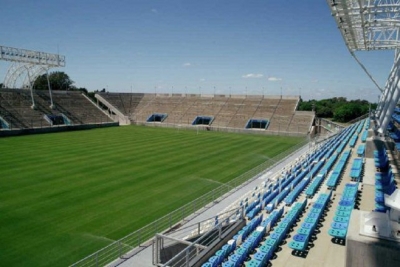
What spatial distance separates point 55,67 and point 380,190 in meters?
53.7

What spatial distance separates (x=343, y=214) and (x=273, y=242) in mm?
3470

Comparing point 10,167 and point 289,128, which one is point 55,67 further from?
point 289,128

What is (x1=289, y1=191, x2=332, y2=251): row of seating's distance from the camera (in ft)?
31.1

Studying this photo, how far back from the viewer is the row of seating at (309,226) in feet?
31.1

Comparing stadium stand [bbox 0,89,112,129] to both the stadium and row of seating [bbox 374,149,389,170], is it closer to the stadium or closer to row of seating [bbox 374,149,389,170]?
the stadium

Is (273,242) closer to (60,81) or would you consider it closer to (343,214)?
(343,214)

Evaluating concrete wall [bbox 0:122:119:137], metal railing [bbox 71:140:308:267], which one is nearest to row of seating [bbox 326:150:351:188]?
metal railing [bbox 71:140:308:267]

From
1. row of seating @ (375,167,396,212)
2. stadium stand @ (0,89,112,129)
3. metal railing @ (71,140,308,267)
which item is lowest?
metal railing @ (71,140,308,267)

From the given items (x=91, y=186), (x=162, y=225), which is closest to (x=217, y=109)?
(x=91, y=186)

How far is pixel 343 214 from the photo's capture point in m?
11.5

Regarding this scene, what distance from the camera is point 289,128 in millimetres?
51844

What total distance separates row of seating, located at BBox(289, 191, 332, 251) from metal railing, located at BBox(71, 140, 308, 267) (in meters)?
5.35

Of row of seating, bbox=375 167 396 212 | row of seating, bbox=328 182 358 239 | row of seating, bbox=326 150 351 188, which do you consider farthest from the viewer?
row of seating, bbox=326 150 351 188

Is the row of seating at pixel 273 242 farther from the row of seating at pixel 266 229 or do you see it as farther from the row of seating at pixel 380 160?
the row of seating at pixel 380 160
